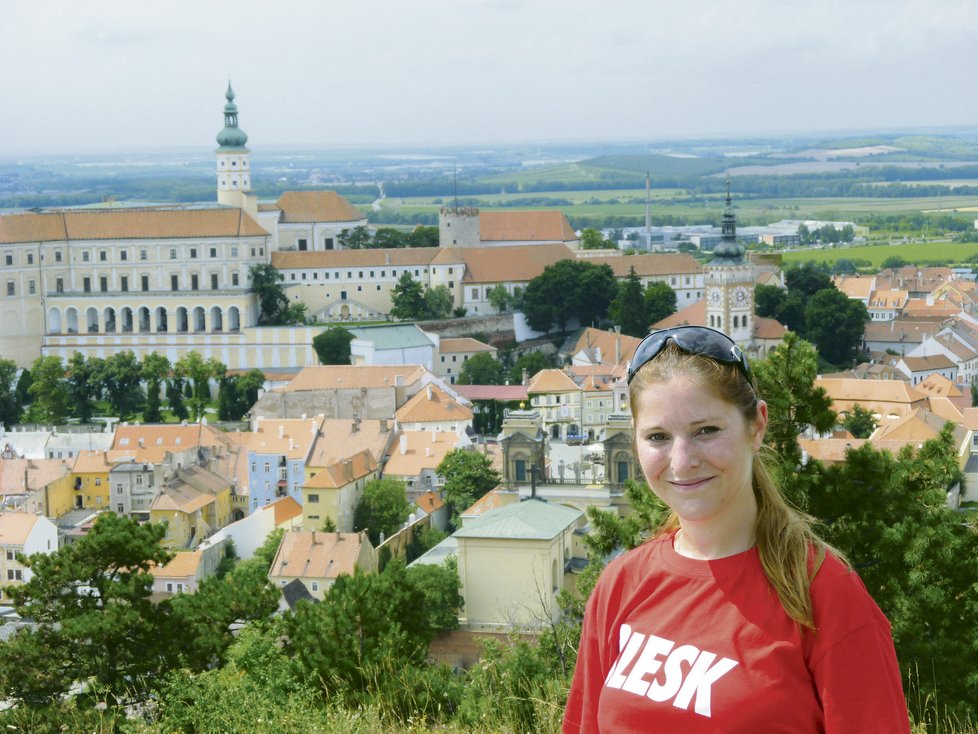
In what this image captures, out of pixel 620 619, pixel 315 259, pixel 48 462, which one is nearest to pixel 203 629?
pixel 620 619

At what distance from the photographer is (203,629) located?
11484 millimetres

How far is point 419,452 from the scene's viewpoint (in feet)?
101

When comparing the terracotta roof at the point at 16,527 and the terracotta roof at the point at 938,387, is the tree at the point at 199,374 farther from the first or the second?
the terracotta roof at the point at 938,387

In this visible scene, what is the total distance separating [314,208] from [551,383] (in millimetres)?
19722

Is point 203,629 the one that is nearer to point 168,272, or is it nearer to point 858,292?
point 168,272

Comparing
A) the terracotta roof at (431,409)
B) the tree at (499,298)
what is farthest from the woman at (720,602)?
the tree at (499,298)

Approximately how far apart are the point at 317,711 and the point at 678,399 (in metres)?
2.67

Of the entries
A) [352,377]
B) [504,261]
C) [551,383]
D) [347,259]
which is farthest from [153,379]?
[504,261]

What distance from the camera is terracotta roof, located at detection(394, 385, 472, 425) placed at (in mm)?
33562

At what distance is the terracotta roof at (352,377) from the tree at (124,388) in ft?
14.7

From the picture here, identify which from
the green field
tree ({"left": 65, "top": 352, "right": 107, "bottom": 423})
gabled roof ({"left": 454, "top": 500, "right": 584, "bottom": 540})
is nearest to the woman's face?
gabled roof ({"left": 454, "top": 500, "right": 584, "bottom": 540})

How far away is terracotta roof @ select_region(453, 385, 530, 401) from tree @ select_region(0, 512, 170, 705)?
25132 mm

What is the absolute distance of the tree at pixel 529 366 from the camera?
133ft

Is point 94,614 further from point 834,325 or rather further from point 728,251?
point 834,325
